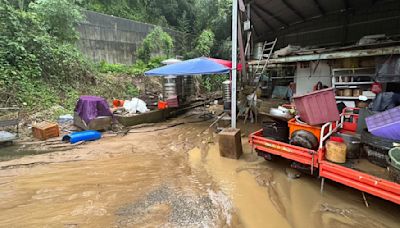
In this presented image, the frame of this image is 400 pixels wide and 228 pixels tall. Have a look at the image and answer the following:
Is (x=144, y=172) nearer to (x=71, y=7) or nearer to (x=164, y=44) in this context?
(x=71, y=7)

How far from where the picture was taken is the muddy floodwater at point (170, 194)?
336 centimetres

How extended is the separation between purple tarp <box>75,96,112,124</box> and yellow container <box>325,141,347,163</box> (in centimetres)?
730

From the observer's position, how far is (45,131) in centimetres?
738

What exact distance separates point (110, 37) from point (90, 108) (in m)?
7.76

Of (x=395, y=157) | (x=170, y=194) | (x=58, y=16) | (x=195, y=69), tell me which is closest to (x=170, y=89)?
(x=195, y=69)

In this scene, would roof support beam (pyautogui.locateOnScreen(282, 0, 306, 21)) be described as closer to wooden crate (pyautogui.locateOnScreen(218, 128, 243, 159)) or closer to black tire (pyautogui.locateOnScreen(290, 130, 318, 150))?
wooden crate (pyautogui.locateOnScreen(218, 128, 243, 159))

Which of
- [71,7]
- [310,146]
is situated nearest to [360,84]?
[310,146]

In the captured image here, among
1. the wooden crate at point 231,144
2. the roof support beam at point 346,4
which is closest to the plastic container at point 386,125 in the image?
the wooden crate at point 231,144

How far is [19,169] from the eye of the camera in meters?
5.27

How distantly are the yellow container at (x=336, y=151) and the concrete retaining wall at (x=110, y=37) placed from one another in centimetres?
1318

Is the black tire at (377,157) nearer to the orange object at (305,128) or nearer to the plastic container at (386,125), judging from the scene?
the plastic container at (386,125)

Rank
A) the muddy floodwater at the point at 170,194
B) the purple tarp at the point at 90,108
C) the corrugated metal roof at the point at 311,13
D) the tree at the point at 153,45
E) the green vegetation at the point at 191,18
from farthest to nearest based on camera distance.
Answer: the green vegetation at the point at 191,18
the tree at the point at 153,45
the corrugated metal roof at the point at 311,13
the purple tarp at the point at 90,108
the muddy floodwater at the point at 170,194

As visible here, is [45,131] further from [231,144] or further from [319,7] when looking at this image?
[319,7]

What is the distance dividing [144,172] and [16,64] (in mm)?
8314
